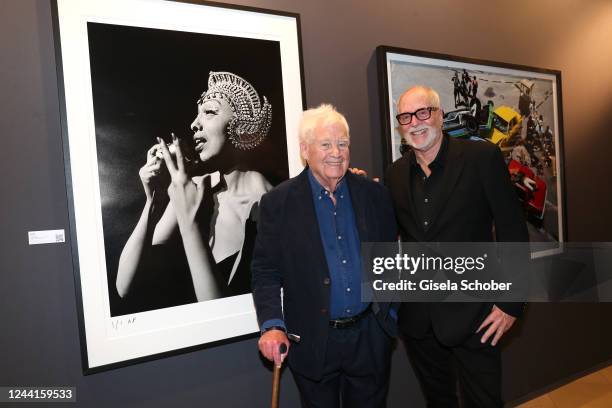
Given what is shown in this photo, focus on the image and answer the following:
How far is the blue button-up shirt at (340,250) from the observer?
1.74m

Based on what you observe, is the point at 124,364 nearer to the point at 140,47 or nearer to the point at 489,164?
the point at 140,47

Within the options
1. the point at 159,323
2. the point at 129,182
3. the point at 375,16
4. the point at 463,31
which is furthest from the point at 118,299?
the point at 463,31

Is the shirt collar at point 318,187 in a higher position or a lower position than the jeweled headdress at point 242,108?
lower

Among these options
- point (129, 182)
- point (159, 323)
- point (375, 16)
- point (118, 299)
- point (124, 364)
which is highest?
point (375, 16)

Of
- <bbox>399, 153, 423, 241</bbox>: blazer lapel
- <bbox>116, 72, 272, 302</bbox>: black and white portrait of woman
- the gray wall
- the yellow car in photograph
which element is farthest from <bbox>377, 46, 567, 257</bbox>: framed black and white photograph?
<bbox>116, 72, 272, 302</bbox>: black and white portrait of woman

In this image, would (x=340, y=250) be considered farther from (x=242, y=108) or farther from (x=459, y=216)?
(x=242, y=108)

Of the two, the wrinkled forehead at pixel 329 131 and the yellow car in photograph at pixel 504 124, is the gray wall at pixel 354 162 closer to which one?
the yellow car in photograph at pixel 504 124

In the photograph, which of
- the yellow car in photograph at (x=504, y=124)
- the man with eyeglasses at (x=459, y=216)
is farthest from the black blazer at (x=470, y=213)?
the yellow car in photograph at (x=504, y=124)

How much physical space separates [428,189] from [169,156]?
3.92 ft

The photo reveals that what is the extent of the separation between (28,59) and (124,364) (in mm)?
1355

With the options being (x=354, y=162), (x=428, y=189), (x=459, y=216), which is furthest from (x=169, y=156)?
(x=459, y=216)

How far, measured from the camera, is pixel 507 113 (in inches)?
122

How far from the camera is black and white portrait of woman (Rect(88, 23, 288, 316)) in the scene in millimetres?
1870

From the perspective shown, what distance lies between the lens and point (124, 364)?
189cm
